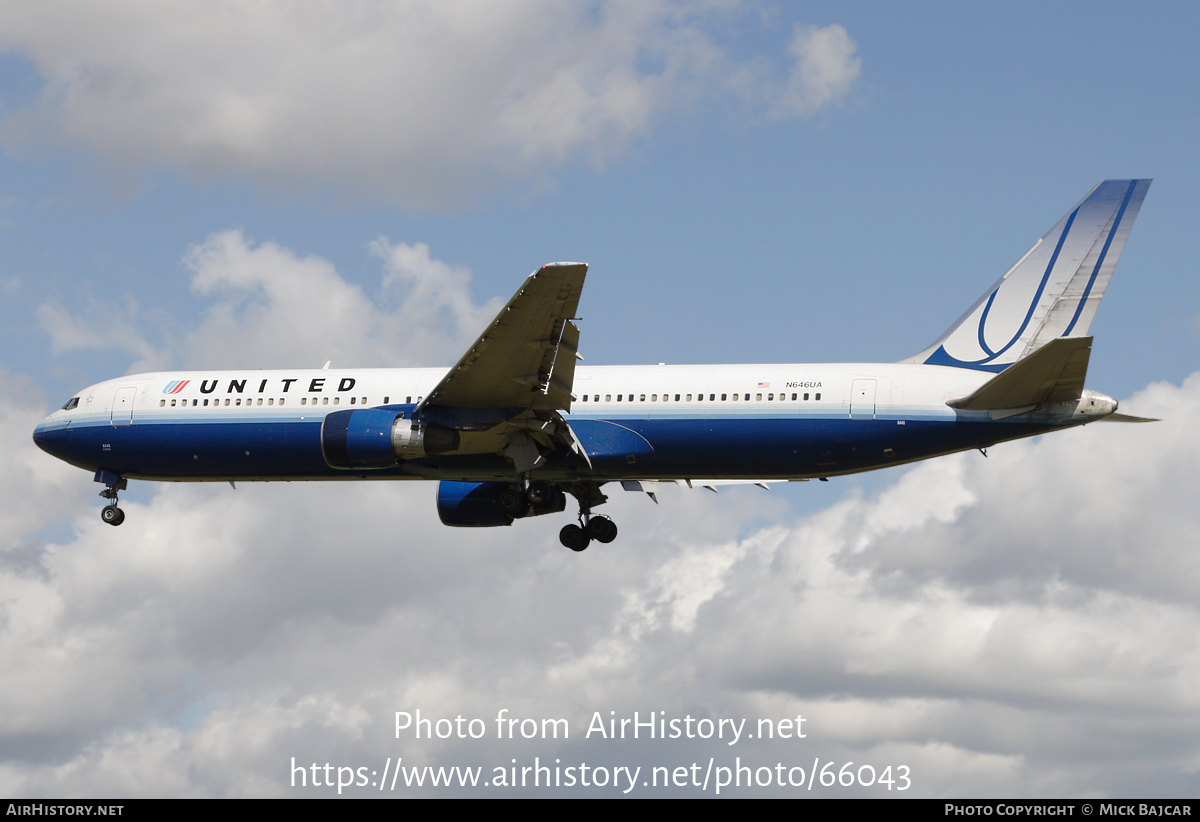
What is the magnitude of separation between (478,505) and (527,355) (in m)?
9.10

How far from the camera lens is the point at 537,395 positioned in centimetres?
3180

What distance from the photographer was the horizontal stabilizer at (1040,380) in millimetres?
28781

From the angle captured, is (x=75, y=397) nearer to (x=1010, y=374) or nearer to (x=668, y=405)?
(x=668, y=405)

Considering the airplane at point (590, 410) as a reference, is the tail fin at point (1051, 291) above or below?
above

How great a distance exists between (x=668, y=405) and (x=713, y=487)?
6307mm

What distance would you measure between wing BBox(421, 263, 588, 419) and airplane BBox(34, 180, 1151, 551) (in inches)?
1.7

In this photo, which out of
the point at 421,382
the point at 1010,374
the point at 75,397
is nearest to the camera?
the point at 1010,374

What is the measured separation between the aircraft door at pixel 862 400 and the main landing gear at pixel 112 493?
2106cm

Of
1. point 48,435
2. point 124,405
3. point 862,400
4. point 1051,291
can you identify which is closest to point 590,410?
point 862,400

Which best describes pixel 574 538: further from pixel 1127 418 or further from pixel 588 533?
pixel 1127 418

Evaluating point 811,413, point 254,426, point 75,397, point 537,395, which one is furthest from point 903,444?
point 75,397

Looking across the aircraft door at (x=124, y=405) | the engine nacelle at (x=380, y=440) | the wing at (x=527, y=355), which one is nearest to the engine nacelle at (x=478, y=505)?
the engine nacelle at (x=380, y=440)

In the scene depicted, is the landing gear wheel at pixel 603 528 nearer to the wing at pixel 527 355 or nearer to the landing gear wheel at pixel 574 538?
the landing gear wheel at pixel 574 538

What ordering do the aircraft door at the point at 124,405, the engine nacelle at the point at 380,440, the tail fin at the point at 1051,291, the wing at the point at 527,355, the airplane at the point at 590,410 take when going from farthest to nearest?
the aircraft door at the point at 124,405 → the tail fin at the point at 1051,291 → the engine nacelle at the point at 380,440 → the airplane at the point at 590,410 → the wing at the point at 527,355
